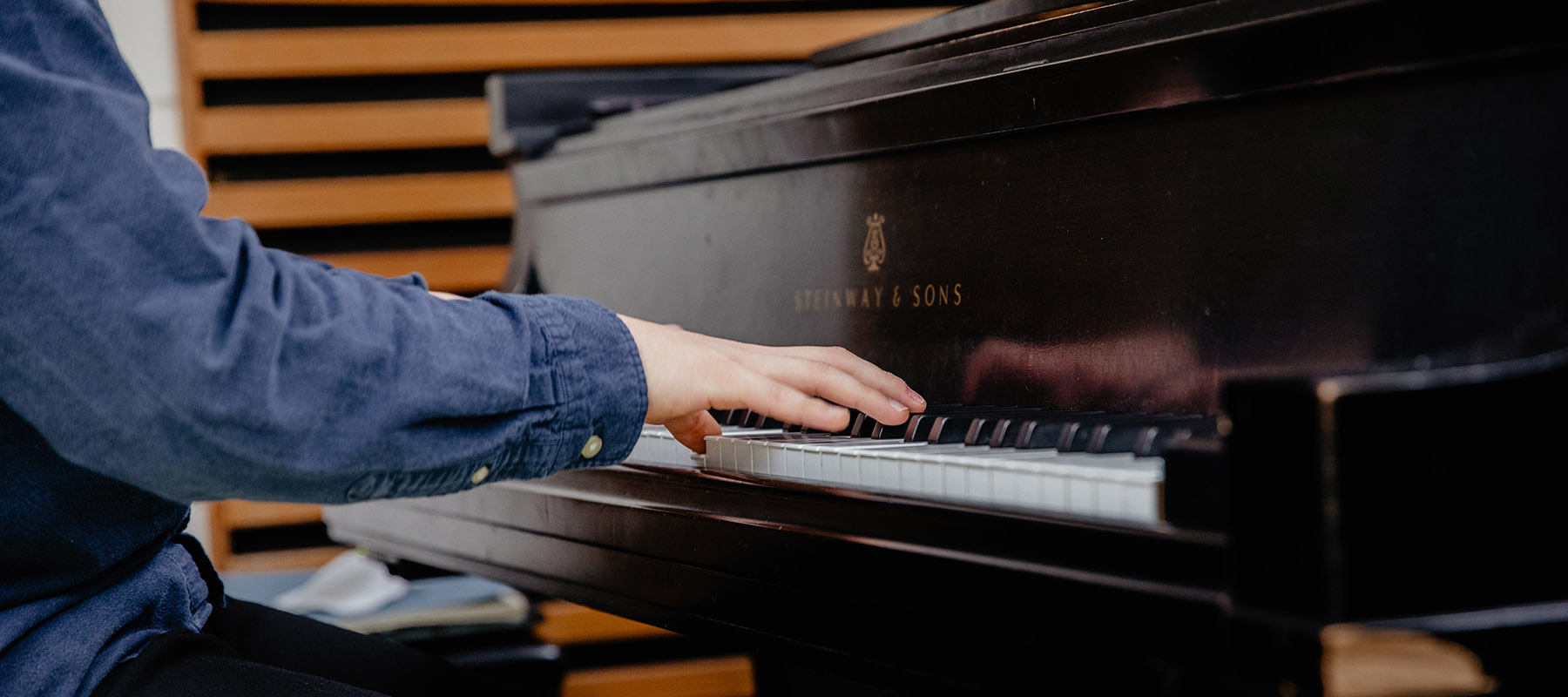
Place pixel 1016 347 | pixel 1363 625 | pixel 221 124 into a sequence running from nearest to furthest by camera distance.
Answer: pixel 1363 625
pixel 1016 347
pixel 221 124

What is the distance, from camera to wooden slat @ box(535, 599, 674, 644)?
3.04 m

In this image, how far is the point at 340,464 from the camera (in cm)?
76

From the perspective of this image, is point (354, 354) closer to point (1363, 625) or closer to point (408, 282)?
point (408, 282)

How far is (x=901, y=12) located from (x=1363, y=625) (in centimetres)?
278

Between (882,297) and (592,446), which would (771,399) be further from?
(882,297)

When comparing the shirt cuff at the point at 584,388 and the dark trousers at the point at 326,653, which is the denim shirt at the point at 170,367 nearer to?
the shirt cuff at the point at 584,388

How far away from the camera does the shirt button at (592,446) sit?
2.82 ft

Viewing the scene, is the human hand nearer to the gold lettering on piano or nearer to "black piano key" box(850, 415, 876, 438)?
"black piano key" box(850, 415, 876, 438)

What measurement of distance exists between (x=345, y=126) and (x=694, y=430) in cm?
229

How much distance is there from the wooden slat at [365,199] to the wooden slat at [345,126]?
0.28ft

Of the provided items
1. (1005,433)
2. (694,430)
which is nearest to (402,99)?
(694,430)

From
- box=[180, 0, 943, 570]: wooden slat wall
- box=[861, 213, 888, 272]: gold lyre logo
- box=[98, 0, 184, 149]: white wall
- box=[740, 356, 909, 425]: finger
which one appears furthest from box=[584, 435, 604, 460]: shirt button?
box=[98, 0, 184, 149]: white wall

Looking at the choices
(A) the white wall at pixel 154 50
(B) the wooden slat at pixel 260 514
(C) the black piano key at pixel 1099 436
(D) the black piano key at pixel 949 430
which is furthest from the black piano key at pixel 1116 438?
(A) the white wall at pixel 154 50

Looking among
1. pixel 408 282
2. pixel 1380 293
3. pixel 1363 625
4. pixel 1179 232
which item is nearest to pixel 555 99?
pixel 408 282
